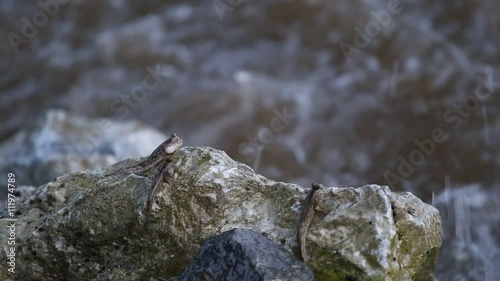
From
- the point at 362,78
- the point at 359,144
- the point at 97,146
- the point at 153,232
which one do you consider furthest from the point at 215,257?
the point at 362,78

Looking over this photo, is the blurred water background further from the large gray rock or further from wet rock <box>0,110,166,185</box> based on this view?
the large gray rock

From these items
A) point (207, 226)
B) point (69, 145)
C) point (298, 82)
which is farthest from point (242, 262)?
point (298, 82)

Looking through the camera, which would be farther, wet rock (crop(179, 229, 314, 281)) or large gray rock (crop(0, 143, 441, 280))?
large gray rock (crop(0, 143, 441, 280))

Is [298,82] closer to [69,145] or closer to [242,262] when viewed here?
[69,145]

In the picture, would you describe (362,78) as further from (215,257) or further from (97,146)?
(215,257)

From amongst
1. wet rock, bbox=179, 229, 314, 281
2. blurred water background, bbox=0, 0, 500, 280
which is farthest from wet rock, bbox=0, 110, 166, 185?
wet rock, bbox=179, 229, 314, 281

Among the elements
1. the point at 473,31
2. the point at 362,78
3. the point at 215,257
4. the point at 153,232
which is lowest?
the point at 215,257
